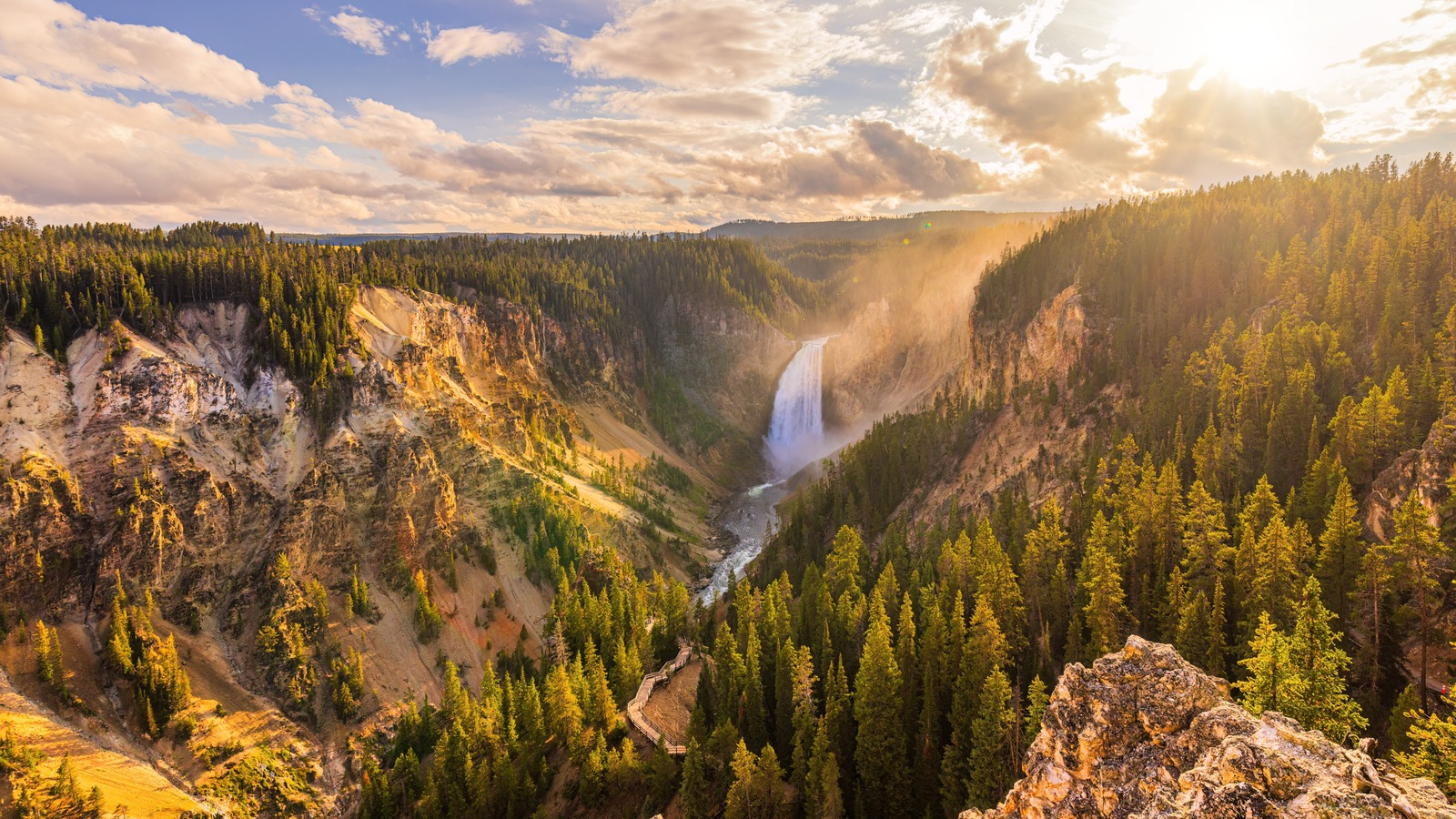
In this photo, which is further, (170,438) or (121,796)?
(170,438)

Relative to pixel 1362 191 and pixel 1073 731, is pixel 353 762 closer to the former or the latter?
pixel 1073 731

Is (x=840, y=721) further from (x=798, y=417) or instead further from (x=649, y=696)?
(x=798, y=417)

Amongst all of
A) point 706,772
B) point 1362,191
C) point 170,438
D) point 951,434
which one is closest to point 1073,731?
point 706,772

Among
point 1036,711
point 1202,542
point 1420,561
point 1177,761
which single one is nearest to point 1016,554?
point 1202,542

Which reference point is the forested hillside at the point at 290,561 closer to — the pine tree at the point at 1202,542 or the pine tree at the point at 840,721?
the pine tree at the point at 840,721

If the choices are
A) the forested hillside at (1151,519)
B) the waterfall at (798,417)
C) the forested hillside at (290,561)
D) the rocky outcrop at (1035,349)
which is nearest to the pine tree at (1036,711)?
the forested hillside at (1151,519)

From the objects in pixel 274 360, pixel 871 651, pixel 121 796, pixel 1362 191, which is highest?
pixel 1362 191

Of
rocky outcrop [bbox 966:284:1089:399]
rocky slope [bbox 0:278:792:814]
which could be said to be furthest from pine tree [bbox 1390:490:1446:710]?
rocky slope [bbox 0:278:792:814]
